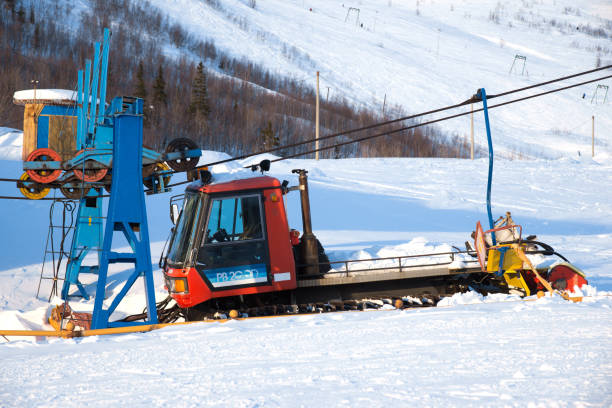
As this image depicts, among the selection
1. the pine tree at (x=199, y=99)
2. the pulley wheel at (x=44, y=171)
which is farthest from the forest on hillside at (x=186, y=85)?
the pulley wheel at (x=44, y=171)

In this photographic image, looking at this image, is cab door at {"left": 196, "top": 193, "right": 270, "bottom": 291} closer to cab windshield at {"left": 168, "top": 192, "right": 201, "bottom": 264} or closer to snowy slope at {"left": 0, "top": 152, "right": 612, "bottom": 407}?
cab windshield at {"left": 168, "top": 192, "right": 201, "bottom": 264}

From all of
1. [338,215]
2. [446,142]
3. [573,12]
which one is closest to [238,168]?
[338,215]

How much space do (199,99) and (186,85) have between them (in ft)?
14.4

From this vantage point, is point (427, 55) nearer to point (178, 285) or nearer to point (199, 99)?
point (199, 99)

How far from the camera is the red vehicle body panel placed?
26.0ft

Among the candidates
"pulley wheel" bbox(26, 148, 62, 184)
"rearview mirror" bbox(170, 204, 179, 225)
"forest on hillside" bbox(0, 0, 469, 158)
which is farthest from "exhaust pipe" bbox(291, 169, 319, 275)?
"forest on hillside" bbox(0, 0, 469, 158)

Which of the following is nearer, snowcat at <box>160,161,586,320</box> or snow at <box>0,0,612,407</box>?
snow at <box>0,0,612,407</box>

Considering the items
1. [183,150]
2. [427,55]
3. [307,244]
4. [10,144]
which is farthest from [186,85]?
[307,244]

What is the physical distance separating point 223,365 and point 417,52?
3528 inches

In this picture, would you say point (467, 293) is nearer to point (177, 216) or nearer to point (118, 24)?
point (177, 216)

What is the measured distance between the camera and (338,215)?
22.0 meters

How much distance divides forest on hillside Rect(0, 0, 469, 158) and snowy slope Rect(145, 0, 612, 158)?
5449 millimetres

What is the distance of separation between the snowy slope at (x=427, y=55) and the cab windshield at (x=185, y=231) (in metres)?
58.0

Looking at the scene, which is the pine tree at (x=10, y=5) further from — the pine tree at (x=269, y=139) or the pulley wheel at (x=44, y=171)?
the pulley wheel at (x=44, y=171)
